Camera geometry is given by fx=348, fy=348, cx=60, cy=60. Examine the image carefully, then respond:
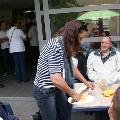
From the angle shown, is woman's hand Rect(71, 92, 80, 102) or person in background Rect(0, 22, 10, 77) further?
person in background Rect(0, 22, 10, 77)

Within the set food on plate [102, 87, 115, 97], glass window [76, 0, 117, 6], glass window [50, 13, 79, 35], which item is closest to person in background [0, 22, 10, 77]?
glass window [50, 13, 79, 35]

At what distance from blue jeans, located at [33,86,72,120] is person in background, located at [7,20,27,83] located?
170 inches

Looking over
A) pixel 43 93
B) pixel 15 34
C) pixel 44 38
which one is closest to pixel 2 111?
pixel 43 93

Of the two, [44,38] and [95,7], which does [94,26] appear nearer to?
[95,7]

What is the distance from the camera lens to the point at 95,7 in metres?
6.61

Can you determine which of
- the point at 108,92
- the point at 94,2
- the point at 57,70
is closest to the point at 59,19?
the point at 94,2

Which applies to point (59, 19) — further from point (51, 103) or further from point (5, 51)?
point (51, 103)

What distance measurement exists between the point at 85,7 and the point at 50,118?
3.43 metres

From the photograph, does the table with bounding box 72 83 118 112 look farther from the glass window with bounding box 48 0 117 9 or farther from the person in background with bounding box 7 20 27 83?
the person in background with bounding box 7 20 27 83

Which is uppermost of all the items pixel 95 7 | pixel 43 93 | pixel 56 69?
pixel 95 7

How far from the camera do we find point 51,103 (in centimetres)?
361

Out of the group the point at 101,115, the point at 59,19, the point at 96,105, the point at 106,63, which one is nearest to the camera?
the point at 96,105

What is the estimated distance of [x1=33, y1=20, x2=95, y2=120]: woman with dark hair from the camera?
334 cm

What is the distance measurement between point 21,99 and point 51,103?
3.32 meters
